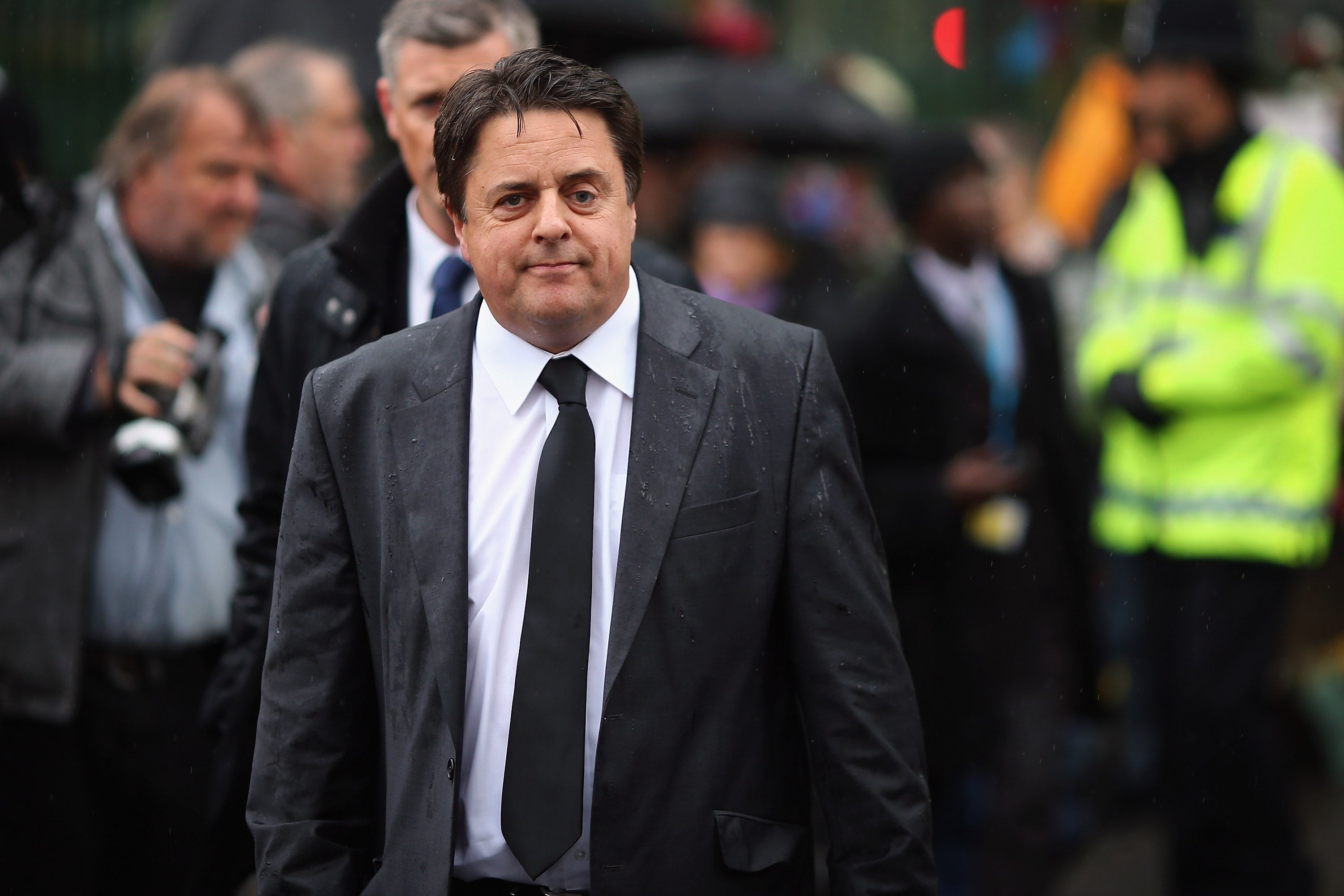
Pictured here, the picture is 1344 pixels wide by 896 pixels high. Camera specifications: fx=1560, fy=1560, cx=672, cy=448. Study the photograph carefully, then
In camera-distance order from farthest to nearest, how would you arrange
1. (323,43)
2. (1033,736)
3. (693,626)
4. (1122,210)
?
(323,43) → (1122,210) → (1033,736) → (693,626)

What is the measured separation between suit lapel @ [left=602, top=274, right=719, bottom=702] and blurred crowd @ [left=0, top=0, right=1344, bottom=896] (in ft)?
2.41

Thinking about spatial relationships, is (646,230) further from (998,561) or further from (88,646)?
(88,646)

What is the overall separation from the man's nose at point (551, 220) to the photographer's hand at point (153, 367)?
1.74 m

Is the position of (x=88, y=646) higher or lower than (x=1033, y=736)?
higher

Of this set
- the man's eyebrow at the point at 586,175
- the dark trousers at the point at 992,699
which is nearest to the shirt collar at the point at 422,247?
the man's eyebrow at the point at 586,175

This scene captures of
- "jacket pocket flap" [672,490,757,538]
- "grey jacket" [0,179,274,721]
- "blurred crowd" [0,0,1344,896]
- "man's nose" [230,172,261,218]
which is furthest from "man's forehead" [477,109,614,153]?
"man's nose" [230,172,261,218]

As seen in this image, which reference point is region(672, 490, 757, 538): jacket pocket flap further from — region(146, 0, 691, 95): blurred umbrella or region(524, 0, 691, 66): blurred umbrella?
region(524, 0, 691, 66): blurred umbrella

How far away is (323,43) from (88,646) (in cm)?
346

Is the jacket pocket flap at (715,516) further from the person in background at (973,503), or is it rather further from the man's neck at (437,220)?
the person in background at (973,503)

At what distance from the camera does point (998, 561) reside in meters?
5.36

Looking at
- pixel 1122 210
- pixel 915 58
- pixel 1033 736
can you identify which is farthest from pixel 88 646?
pixel 915 58

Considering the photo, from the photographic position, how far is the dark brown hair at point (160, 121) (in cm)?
439

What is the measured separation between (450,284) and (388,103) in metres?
0.49

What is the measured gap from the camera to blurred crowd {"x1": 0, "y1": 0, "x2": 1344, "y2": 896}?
11.8 feet
